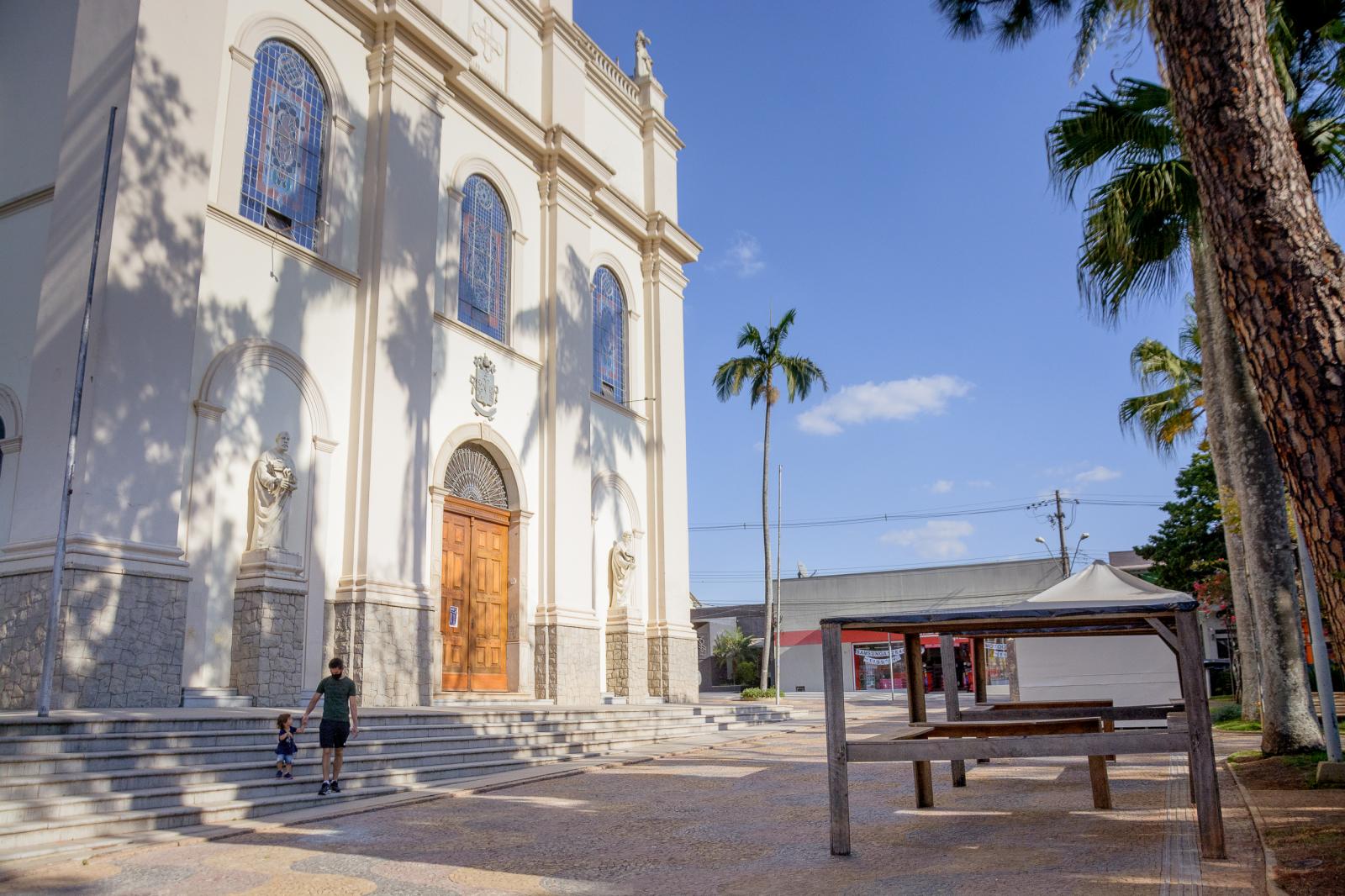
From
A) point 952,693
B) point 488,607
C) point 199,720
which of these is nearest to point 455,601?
point 488,607

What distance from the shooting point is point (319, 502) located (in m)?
14.5

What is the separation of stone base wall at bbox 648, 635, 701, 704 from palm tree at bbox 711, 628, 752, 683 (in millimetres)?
26018

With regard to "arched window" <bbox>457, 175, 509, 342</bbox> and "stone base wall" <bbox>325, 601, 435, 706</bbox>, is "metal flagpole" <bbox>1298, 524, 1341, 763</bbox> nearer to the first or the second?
"stone base wall" <bbox>325, 601, 435, 706</bbox>

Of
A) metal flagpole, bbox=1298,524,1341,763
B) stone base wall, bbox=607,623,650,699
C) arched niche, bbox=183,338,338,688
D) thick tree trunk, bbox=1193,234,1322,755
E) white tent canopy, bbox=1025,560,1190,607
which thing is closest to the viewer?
metal flagpole, bbox=1298,524,1341,763

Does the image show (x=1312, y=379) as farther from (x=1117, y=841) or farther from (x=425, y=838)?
(x=425, y=838)

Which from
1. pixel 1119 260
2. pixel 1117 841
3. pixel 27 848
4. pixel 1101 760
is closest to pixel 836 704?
pixel 1117 841

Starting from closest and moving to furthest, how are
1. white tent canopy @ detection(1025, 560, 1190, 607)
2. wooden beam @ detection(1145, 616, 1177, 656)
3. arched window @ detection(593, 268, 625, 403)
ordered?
wooden beam @ detection(1145, 616, 1177, 656) → white tent canopy @ detection(1025, 560, 1190, 607) → arched window @ detection(593, 268, 625, 403)

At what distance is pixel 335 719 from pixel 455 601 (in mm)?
7627

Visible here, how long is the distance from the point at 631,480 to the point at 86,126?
41.8ft

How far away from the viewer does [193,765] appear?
941 cm

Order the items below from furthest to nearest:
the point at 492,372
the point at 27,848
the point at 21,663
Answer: the point at 492,372 → the point at 21,663 → the point at 27,848

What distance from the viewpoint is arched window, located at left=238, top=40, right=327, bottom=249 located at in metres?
14.4

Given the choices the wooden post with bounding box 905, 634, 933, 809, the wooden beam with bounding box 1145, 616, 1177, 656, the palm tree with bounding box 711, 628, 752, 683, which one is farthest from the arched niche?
the palm tree with bounding box 711, 628, 752, 683

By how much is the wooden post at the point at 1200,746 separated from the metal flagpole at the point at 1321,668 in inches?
134
